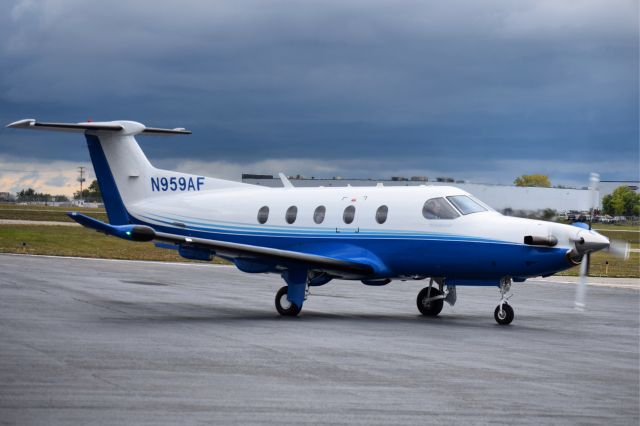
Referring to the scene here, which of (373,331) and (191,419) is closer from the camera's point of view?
(191,419)

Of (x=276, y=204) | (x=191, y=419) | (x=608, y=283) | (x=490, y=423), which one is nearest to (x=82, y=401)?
(x=191, y=419)

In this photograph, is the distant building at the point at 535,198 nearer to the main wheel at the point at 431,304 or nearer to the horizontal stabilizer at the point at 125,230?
the main wheel at the point at 431,304

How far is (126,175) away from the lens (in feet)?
88.8

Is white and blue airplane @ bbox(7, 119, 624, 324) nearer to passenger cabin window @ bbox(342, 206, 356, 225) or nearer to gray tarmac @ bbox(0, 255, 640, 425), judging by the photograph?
passenger cabin window @ bbox(342, 206, 356, 225)

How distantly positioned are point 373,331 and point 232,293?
10.5 meters

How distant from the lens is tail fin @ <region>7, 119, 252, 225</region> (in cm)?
2677

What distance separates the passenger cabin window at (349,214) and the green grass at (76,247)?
27.1 meters

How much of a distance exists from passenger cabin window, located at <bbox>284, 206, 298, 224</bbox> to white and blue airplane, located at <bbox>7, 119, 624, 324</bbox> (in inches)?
1.2

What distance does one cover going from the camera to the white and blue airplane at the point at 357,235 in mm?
20594

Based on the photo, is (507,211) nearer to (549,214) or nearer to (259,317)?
(549,214)

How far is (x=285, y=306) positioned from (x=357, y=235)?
7.80 ft

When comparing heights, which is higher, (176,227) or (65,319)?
(176,227)

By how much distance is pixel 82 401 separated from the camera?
10.6 m

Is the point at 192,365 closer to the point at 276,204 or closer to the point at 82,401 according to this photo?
the point at 82,401
